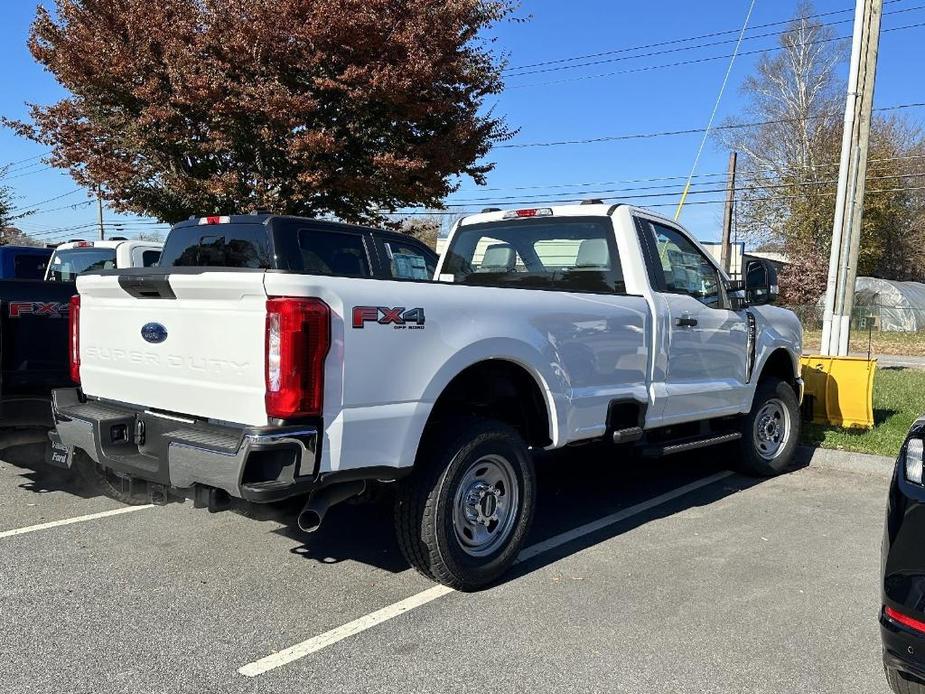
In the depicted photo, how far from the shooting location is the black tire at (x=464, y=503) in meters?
4.00

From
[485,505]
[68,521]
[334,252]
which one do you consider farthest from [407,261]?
[485,505]

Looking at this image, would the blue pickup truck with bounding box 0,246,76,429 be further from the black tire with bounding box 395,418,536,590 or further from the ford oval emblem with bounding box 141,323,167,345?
the black tire with bounding box 395,418,536,590

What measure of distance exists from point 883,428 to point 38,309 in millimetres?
7855

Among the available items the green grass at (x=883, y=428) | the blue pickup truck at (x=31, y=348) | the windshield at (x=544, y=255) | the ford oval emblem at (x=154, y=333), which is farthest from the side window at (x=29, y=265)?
the green grass at (x=883, y=428)

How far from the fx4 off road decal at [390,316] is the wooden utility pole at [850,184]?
26.2ft

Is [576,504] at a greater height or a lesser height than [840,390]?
lesser

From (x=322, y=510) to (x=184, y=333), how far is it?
1067 millimetres

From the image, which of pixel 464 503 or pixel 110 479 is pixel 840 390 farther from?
pixel 110 479

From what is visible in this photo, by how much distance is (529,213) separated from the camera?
5.84 meters

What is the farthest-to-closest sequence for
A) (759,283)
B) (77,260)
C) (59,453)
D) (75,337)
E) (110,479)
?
1. (77,260)
2. (759,283)
3. (75,337)
4. (59,453)
5. (110,479)

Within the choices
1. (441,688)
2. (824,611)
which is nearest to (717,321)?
(824,611)

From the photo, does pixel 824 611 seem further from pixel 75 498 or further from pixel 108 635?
pixel 75 498

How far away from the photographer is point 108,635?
142 inches

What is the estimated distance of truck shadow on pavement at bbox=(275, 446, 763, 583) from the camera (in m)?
4.80
